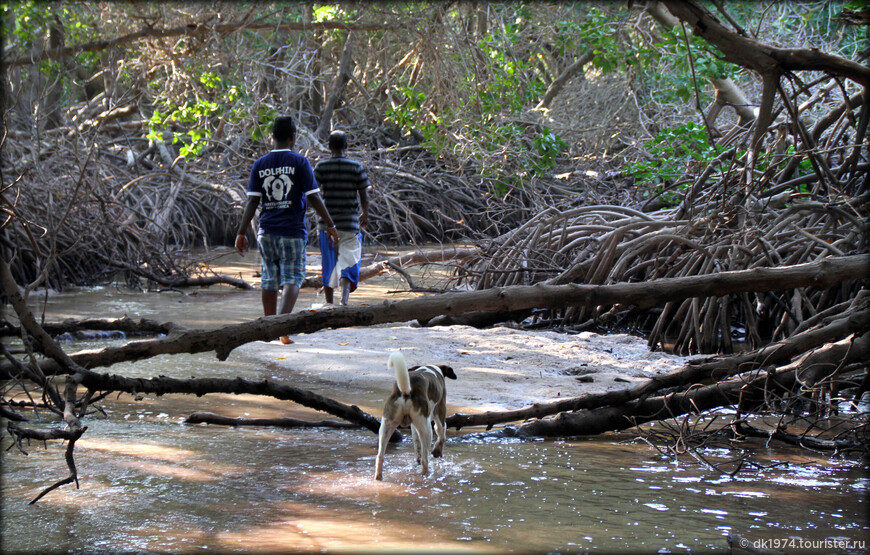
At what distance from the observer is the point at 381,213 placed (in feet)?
45.8

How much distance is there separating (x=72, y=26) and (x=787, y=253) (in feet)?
26.8

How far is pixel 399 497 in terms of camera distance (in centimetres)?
310

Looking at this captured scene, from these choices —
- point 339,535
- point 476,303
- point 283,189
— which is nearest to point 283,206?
point 283,189

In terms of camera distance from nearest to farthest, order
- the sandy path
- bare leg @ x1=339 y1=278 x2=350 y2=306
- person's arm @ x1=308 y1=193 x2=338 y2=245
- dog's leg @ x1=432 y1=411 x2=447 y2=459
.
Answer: dog's leg @ x1=432 y1=411 x2=447 y2=459
the sandy path
person's arm @ x1=308 y1=193 x2=338 y2=245
bare leg @ x1=339 y1=278 x2=350 y2=306

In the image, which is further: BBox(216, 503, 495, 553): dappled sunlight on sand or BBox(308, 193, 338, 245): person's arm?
BBox(308, 193, 338, 245): person's arm

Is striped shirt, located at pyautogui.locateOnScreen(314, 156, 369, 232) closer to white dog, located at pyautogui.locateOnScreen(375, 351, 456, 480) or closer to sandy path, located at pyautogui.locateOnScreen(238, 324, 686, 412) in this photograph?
sandy path, located at pyautogui.locateOnScreen(238, 324, 686, 412)

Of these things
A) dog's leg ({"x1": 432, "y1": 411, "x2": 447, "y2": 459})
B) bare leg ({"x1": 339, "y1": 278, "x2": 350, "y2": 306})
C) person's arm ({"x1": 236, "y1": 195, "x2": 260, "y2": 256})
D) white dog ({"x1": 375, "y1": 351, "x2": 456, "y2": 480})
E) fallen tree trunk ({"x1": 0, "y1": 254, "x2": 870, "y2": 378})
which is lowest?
dog's leg ({"x1": 432, "y1": 411, "x2": 447, "y2": 459})

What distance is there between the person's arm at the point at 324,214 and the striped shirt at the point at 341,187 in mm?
392

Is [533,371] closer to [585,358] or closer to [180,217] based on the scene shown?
[585,358]

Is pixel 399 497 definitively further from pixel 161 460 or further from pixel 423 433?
pixel 161 460

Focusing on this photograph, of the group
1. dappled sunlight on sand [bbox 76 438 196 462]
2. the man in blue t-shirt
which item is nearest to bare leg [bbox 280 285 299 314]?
the man in blue t-shirt

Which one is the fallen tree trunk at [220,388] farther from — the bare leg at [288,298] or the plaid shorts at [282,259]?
the plaid shorts at [282,259]

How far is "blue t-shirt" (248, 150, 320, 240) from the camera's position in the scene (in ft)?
20.0

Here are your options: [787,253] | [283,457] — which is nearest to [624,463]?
[283,457]
